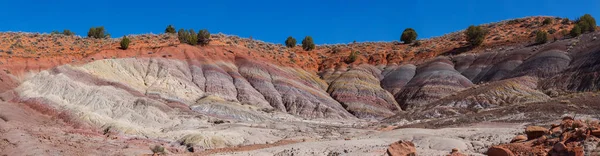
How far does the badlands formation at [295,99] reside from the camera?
22.3 m

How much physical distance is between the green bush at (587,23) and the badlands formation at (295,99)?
3075 millimetres

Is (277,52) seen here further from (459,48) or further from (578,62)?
(578,62)

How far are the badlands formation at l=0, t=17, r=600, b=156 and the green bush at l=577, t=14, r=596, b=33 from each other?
10.1ft

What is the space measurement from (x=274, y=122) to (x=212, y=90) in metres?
11.2

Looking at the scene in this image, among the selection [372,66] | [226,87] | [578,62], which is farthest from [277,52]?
[578,62]

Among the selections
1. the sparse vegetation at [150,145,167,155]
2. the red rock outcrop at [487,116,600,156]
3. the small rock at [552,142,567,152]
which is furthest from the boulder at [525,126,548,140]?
the sparse vegetation at [150,145,167,155]

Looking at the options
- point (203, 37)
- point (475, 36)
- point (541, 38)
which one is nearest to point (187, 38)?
point (203, 37)

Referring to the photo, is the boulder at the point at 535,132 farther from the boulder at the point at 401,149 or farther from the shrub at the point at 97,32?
the shrub at the point at 97,32

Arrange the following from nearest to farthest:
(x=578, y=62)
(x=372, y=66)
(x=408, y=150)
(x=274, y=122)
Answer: (x=408, y=150)
(x=274, y=122)
(x=578, y=62)
(x=372, y=66)

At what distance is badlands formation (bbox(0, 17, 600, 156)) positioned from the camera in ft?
73.3

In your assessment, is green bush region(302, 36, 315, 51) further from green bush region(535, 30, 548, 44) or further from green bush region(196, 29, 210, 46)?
green bush region(535, 30, 548, 44)

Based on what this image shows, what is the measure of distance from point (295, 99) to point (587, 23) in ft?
145

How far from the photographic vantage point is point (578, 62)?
46125 mm

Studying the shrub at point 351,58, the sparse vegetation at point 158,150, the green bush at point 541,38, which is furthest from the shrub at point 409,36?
the sparse vegetation at point 158,150
